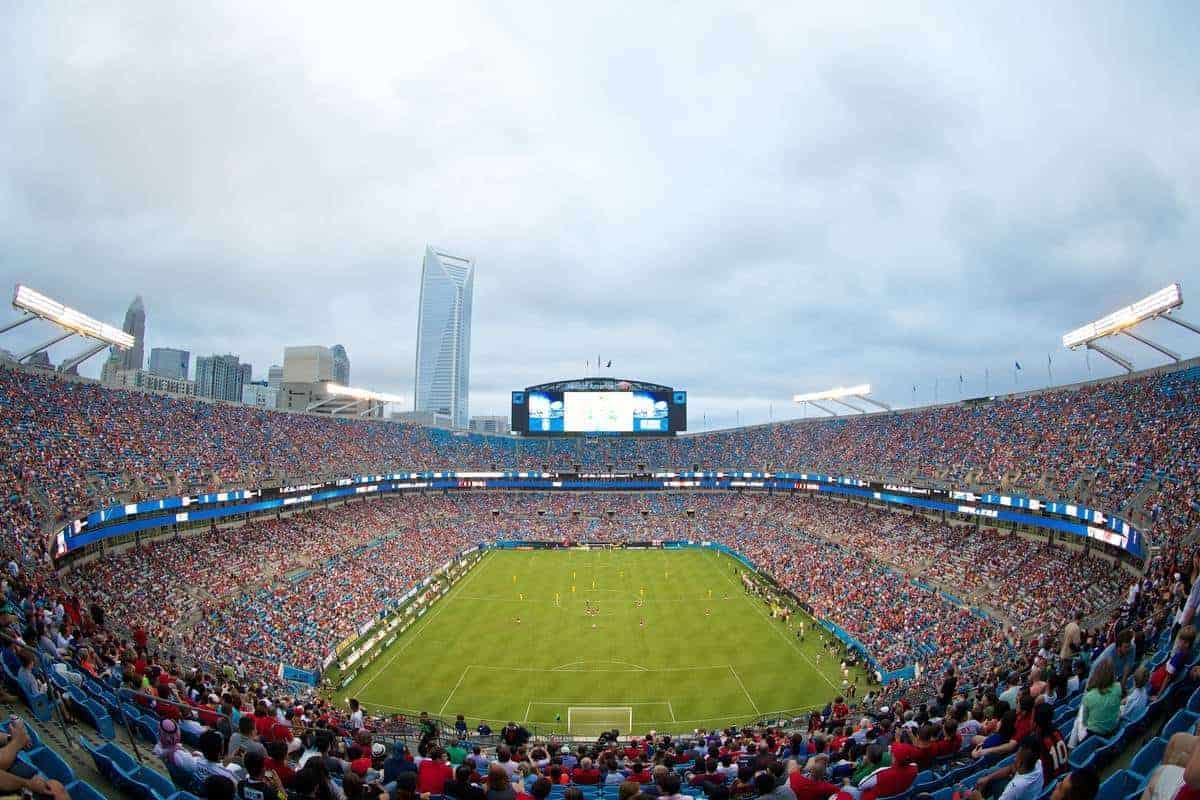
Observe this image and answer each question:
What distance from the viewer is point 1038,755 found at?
237 inches

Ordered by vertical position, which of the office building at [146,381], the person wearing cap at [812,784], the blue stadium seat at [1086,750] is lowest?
the person wearing cap at [812,784]

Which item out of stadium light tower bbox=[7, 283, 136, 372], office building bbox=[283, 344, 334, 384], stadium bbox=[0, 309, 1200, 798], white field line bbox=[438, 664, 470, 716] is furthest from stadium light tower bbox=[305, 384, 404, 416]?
white field line bbox=[438, 664, 470, 716]

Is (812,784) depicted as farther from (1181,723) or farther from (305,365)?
(305,365)

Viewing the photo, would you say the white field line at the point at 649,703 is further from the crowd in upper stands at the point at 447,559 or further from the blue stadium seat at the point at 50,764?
the blue stadium seat at the point at 50,764

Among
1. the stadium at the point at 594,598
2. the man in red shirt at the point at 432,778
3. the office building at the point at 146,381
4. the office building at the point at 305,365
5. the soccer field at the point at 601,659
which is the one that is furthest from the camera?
the office building at the point at 305,365

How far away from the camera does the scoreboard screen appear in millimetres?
77438

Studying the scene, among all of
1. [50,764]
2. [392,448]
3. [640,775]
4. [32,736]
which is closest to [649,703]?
[640,775]

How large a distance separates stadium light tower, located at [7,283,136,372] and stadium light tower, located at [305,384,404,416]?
32.3m

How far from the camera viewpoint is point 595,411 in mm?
77438

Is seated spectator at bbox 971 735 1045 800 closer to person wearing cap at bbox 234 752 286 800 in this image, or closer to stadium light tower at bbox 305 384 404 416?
person wearing cap at bbox 234 752 286 800

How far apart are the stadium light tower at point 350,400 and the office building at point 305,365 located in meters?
7.43

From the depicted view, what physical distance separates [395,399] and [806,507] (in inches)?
2263

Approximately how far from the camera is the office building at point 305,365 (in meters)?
96.2

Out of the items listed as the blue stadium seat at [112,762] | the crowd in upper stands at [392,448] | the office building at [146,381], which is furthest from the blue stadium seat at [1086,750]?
the office building at [146,381]
